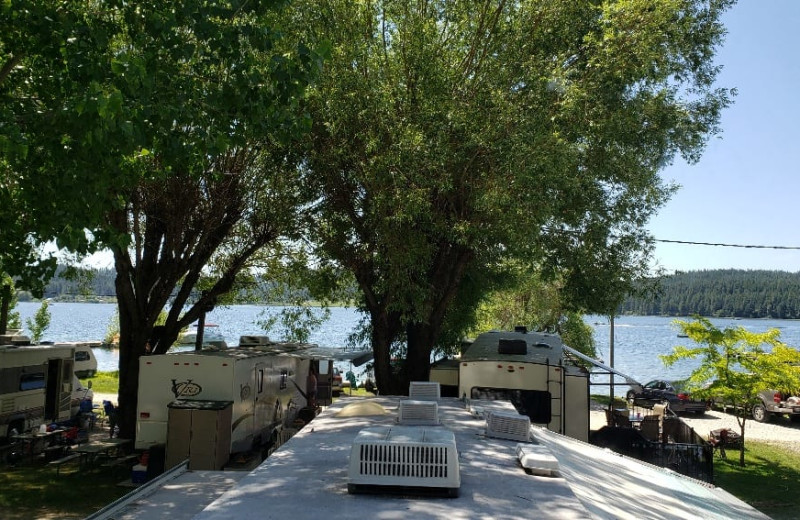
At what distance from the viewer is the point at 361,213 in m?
17.1

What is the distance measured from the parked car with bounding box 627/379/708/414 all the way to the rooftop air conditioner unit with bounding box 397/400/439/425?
2058 centimetres

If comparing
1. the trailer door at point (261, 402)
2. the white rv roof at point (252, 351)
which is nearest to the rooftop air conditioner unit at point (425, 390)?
the white rv roof at point (252, 351)

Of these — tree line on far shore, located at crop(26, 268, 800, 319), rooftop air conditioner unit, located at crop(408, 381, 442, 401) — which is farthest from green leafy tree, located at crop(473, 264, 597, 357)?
tree line on far shore, located at crop(26, 268, 800, 319)

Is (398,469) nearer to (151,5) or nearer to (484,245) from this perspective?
(151,5)

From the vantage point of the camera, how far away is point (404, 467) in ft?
16.8

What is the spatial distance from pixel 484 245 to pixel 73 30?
34.4 feet

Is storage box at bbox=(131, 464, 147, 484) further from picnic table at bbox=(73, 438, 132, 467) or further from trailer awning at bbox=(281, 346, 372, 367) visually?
trailer awning at bbox=(281, 346, 372, 367)

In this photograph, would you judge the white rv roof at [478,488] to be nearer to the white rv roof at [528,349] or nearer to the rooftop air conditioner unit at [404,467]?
the rooftop air conditioner unit at [404,467]

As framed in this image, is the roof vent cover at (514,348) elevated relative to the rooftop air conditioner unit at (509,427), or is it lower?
elevated

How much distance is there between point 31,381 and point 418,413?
1406 centimetres

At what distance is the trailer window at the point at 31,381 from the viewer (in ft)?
56.6

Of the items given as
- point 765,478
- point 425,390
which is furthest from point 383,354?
point 765,478

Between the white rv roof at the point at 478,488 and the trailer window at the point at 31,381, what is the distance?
471 inches

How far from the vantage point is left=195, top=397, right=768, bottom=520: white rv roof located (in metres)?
4.74
